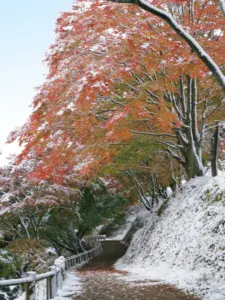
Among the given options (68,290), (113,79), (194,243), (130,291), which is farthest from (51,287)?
(113,79)

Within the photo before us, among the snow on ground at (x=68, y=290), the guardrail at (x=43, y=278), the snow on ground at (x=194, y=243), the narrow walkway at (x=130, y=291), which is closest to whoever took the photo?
the guardrail at (x=43, y=278)

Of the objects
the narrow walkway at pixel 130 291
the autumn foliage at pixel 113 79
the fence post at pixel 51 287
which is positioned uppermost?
the autumn foliage at pixel 113 79

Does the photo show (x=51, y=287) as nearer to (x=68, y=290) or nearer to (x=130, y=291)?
(x=68, y=290)

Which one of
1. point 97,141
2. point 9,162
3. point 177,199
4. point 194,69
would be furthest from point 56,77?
point 177,199

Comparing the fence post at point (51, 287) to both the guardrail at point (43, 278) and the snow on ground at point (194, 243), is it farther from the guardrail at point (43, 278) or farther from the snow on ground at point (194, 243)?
the snow on ground at point (194, 243)

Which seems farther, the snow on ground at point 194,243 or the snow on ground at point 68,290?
the snow on ground at point 68,290

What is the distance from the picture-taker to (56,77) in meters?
11.9

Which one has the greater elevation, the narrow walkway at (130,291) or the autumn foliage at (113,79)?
the autumn foliage at (113,79)

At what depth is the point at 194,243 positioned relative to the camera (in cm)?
1102

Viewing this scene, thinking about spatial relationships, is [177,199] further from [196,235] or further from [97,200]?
[97,200]

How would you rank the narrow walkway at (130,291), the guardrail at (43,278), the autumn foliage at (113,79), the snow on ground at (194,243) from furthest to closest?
1. the autumn foliage at (113,79)
2. the snow on ground at (194,243)
3. the narrow walkway at (130,291)
4. the guardrail at (43,278)

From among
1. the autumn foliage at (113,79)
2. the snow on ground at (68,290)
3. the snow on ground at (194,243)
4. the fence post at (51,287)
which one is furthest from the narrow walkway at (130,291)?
the autumn foliage at (113,79)

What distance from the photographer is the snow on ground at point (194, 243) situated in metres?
8.71

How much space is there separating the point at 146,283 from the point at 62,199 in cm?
824
